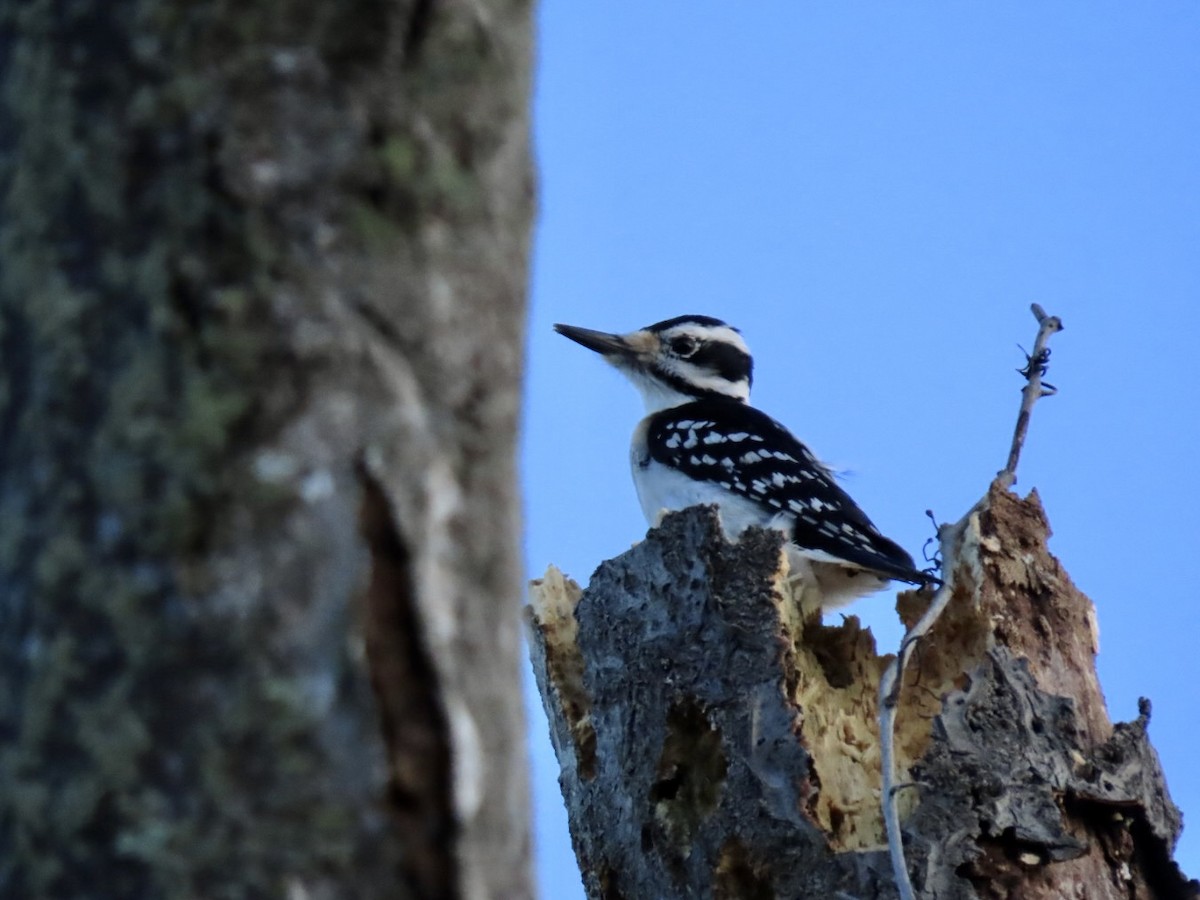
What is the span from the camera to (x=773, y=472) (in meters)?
6.79

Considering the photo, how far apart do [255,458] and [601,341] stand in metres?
6.91

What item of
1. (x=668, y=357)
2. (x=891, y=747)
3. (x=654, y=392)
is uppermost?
(x=668, y=357)

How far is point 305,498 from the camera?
1278 millimetres

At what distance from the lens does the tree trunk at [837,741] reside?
384 centimetres

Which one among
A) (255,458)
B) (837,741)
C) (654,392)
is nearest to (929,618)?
(837,741)

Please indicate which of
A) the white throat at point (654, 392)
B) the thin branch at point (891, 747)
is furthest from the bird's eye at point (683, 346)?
the thin branch at point (891, 747)

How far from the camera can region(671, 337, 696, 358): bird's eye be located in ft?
27.1

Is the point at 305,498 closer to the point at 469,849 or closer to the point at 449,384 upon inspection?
the point at 449,384

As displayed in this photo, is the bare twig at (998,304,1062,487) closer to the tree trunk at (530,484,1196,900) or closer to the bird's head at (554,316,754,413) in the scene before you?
the tree trunk at (530,484,1196,900)

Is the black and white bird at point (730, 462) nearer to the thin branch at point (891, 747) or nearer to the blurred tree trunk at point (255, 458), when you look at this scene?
the thin branch at point (891, 747)

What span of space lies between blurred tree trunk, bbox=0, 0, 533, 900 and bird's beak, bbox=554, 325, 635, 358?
6.73 m

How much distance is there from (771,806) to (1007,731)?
0.66 m

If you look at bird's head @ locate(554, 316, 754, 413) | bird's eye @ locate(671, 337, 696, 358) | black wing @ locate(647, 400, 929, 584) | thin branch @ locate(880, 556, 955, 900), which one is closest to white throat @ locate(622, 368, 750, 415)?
bird's head @ locate(554, 316, 754, 413)

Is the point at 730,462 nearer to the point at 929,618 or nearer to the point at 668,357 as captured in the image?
the point at 668,357
